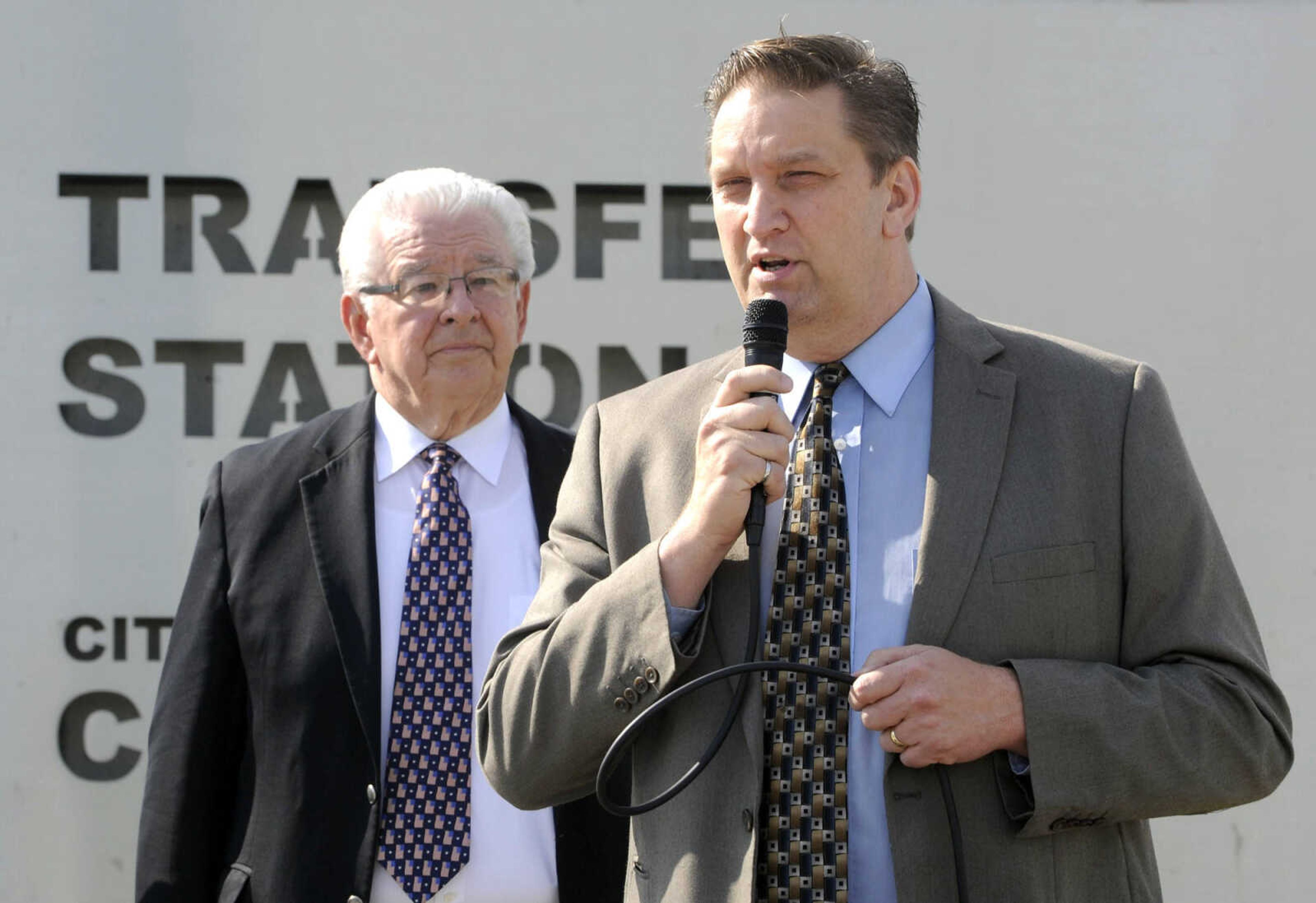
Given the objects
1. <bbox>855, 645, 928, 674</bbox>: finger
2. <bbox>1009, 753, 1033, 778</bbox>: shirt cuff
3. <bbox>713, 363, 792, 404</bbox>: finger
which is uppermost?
<bbox>713, 363, 792, 404</bbox>: finger

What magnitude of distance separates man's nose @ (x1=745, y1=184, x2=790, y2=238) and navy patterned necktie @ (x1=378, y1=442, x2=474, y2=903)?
1.09 meters

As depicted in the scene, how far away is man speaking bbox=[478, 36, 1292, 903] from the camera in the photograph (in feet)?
4.99

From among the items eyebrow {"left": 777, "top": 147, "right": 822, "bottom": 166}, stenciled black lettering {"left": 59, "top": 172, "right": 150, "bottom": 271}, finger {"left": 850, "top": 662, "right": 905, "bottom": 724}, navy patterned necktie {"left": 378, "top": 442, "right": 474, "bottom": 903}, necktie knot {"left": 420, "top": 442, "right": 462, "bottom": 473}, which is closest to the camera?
finger {"left": 850, "top": 662, "right": 905, "bottom": 724}

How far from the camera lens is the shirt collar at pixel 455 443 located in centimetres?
271

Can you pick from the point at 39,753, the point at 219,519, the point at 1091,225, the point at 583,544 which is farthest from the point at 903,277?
the point at 39,753

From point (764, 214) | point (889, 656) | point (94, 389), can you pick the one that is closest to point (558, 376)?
point (94, 389)

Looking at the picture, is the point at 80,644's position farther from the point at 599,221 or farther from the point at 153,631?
the point at 599,221

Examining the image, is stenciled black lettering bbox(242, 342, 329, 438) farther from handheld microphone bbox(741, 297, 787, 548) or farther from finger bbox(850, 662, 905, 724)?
finger bbox(850, 662, 905, 724)

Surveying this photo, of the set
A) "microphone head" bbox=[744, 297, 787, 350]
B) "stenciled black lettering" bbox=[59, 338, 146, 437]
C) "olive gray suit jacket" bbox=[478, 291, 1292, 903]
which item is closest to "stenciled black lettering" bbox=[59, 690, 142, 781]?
"stenciled black lettering" bbox=[59, 338, 146, 437]

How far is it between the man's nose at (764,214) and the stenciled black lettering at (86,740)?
2166 millimetres

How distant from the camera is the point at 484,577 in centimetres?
260

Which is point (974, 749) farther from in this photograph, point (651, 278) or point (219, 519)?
point (651, 278)

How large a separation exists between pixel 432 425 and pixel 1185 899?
194 centimetres

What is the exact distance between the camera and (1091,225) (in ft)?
11.1
